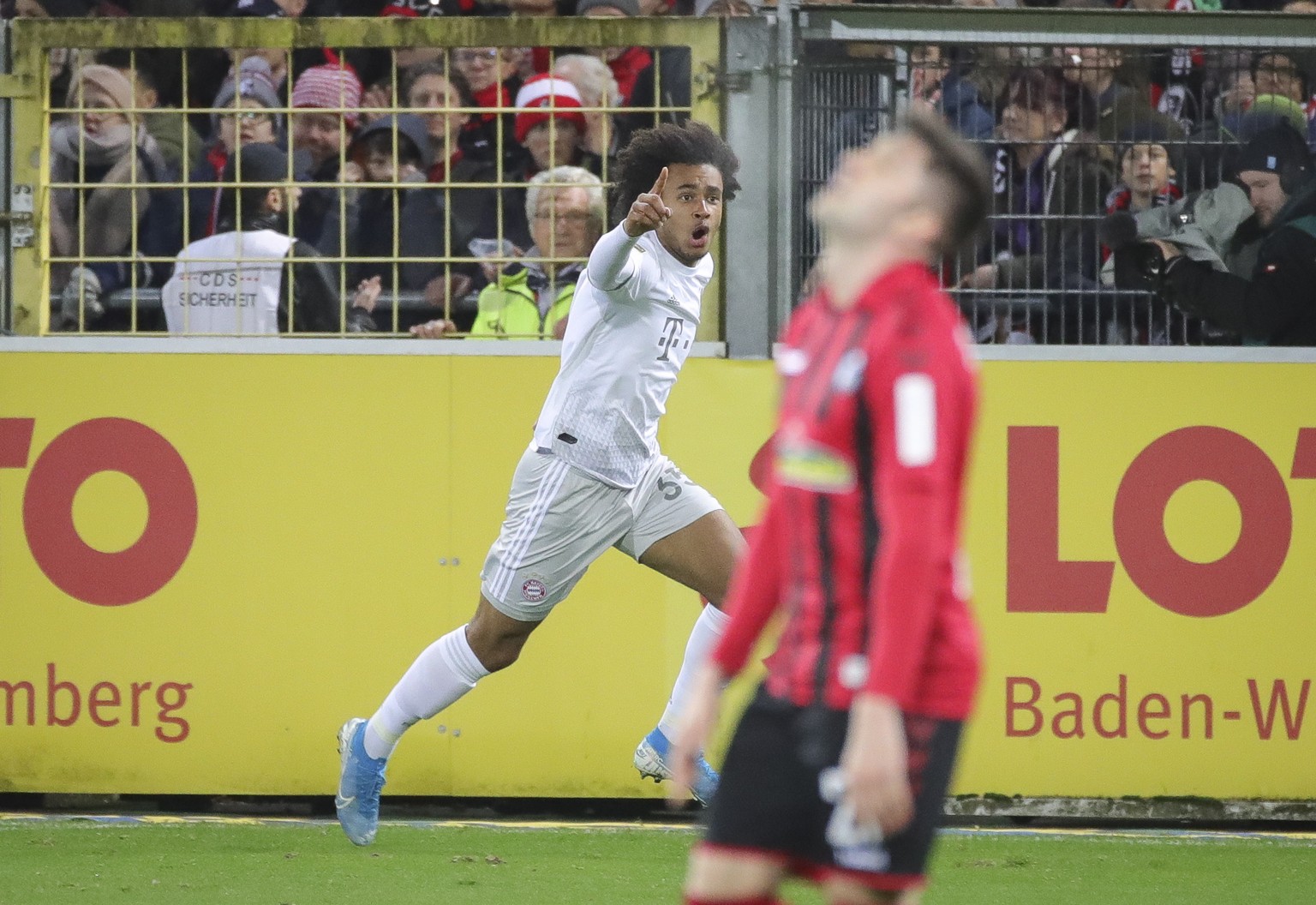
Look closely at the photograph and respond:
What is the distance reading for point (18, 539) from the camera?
6828mm

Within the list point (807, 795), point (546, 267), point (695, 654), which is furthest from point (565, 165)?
point (807, 795)

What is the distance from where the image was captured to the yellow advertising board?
22.4ft

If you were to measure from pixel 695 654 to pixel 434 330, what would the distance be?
177cm

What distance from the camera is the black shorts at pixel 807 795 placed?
260 centimetres

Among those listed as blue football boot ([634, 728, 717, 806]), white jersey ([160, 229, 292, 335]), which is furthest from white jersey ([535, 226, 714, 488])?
white jersey ([160, 229, 292, 335])

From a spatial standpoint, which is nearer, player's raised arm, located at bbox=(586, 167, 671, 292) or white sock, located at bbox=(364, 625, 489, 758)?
player's raised arm, located at bbox=(586, 167, 671, 292)

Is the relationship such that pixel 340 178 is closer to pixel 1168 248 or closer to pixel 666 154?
pixel 666 154

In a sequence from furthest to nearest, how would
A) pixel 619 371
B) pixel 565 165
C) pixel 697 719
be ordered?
pixel 565 165
pixel 619 371
pixel 697 719

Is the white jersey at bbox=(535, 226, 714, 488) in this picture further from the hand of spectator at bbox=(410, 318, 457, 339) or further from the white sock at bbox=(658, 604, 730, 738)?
the hand of spectator at bbox=(410, 318, 457, 339)


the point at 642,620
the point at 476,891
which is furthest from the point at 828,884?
the point at 642,620

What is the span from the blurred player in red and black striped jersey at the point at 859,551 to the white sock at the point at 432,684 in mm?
3028

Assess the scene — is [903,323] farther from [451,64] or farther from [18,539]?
[18,539]

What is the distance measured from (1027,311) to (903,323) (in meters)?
4.50

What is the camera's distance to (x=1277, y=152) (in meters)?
6.84
